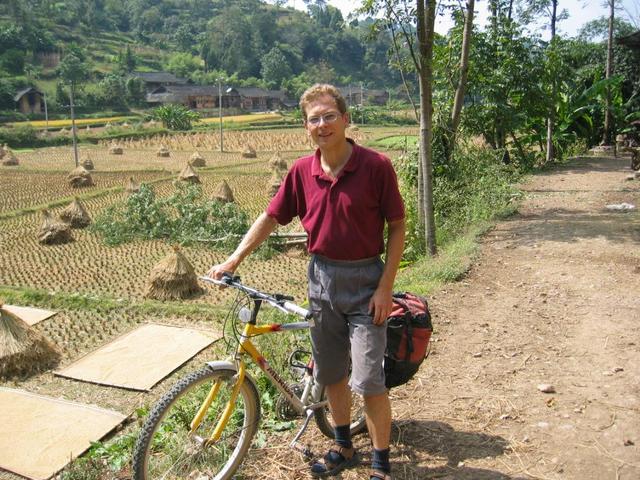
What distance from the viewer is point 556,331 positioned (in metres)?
→ 4.05

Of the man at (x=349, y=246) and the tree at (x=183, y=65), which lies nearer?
the man at (x=349, y=246)

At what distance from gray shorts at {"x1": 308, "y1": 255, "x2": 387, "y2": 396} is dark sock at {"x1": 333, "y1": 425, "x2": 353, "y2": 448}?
29cm

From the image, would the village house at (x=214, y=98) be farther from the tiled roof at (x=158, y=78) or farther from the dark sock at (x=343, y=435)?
the dark sock at (x=343, y=435)

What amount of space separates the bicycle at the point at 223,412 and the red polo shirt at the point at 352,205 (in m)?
0.32

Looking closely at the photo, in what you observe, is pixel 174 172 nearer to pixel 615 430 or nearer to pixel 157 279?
pixel 157 279

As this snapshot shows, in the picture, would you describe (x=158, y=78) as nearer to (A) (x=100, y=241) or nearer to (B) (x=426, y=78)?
(A) (x=100, y=241)

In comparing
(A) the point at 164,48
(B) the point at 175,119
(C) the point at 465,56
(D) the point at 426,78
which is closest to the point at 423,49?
(D) the point at 426,78

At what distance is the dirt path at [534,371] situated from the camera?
268 cm

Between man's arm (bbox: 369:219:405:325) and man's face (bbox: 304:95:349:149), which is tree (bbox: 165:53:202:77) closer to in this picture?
man's face (bbox: 304:95:349:149)

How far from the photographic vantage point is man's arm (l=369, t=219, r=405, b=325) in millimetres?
2230

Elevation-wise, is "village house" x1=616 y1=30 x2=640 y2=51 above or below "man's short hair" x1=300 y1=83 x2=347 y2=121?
above

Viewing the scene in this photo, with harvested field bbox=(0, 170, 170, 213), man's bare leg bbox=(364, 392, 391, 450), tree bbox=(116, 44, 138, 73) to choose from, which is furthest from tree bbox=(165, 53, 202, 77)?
man's bare leg bbox=(364, 392, 391, 450)

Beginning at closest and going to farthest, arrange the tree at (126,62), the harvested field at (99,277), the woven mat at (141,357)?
the woven mat at (141,357) < the harvested field at (99,277) < the tree at (126,62)

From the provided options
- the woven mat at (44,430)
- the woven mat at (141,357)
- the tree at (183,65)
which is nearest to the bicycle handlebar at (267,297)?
the woven mat at (44,430)
